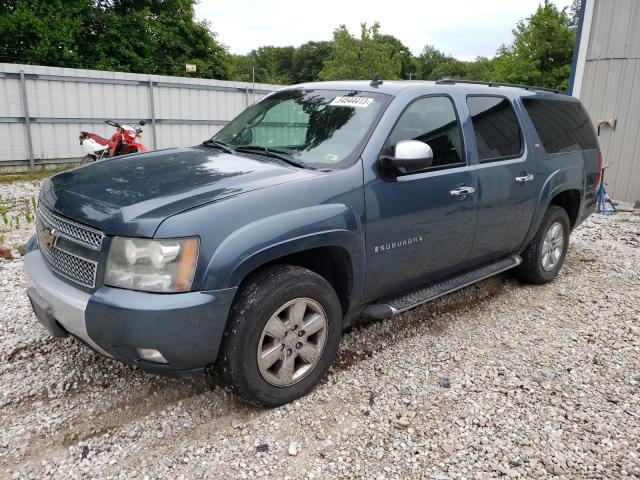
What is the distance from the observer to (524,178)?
14.3ft

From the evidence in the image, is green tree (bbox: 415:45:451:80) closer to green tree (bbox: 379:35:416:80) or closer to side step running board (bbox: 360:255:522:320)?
green tree (bbox: 379:35:416:80)

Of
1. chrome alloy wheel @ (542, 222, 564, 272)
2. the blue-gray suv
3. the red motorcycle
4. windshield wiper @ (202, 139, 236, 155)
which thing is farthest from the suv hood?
the red motorcycle

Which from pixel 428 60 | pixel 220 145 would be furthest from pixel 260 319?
pixel 428 60

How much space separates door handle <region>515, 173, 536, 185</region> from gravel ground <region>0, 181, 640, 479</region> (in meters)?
1.20

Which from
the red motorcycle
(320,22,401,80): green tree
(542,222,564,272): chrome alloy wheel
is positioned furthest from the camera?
(320,22,401,80): green tree

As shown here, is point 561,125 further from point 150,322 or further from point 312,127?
point 150,322

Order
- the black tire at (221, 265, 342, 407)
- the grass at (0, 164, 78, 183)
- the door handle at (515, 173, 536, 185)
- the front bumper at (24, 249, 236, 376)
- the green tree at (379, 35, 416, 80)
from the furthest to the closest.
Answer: the green tree at (379, 35, 416, 80) → the grass at (0, 164, 78, 183) → the door handle at (515, 173, 536, 185) → the black tire at (221, 265, 342, 407) → the front bumper at (24, 249, 236, 376)

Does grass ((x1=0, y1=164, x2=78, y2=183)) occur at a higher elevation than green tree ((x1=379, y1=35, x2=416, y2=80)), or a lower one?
lower

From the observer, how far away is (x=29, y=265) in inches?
121

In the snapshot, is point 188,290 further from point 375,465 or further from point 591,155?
point 591,155

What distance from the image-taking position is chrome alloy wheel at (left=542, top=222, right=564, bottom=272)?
16.6ft

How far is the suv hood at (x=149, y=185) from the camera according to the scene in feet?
8.28

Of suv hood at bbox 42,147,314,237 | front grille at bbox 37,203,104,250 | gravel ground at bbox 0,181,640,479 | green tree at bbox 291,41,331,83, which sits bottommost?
gravel ground at bbox 0,181,640,479

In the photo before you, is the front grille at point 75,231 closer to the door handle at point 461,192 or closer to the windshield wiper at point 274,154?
the windshield wiper at point 274,154
